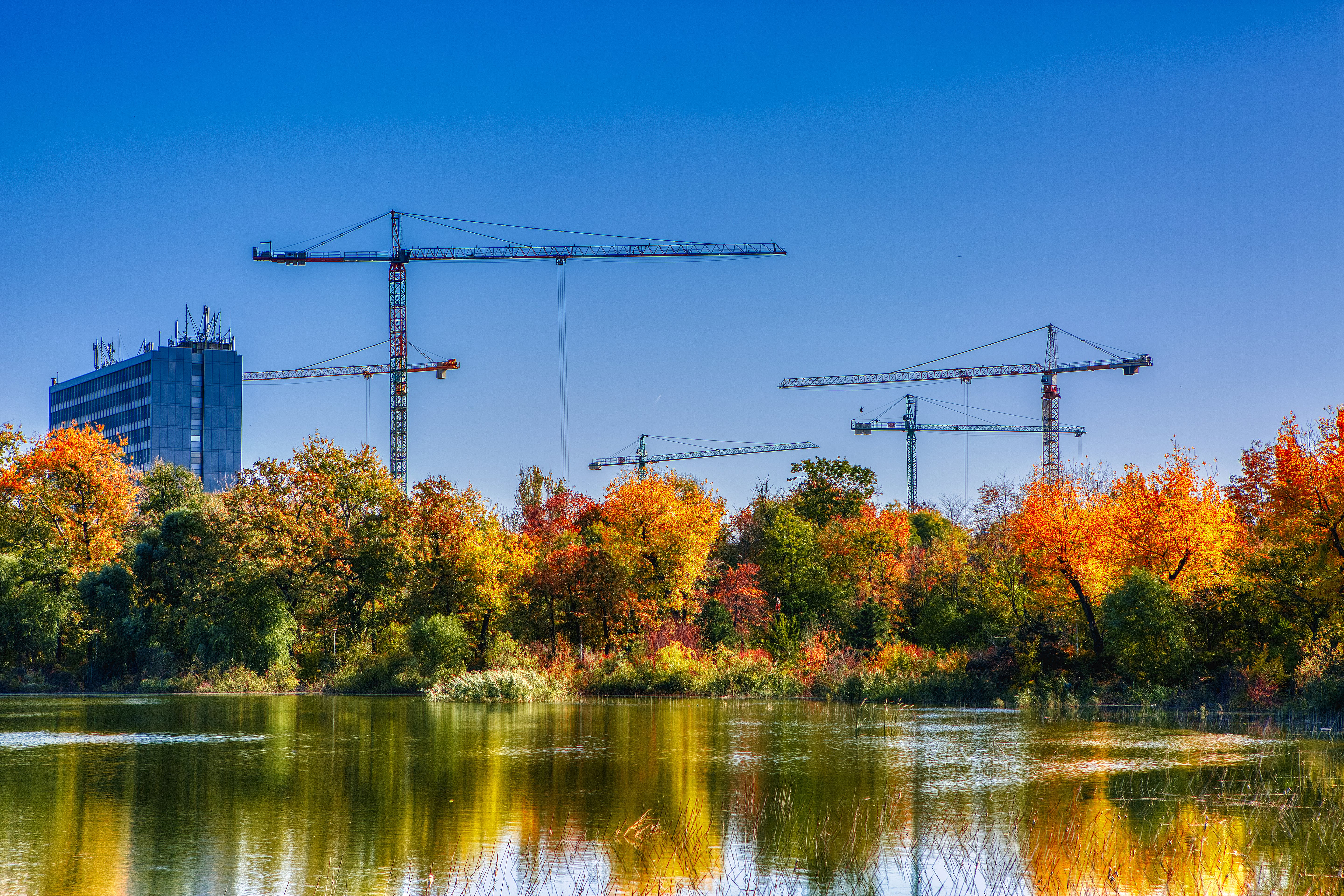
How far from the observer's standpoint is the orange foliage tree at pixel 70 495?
56.1 metres

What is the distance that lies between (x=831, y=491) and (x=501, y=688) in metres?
29.4

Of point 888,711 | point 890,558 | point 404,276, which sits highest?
point 404,276

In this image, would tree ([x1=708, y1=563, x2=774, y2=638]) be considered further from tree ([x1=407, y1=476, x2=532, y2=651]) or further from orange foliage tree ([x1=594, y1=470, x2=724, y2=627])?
tree ([x1=407, y1=476, x2=532, y2=651])

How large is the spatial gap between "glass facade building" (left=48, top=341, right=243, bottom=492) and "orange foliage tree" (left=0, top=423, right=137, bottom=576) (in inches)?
4242

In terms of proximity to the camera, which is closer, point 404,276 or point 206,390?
point 404,276

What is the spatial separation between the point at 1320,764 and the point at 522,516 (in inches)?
2866

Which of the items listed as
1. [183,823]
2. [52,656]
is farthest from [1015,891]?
[52,656]

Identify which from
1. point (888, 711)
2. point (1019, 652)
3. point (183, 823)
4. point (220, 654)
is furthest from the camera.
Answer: point (220, 654)

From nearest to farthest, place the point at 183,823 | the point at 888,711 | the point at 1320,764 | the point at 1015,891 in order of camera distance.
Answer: the point at 1015,891 → the point at 183,823 → the point at 1320,764 → the point at 888,711

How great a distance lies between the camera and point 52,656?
53781mm

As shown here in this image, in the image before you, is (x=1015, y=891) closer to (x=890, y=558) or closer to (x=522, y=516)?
(x=890, y=558)

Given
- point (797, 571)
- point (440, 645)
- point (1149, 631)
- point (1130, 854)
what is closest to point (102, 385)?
point (440, 645)

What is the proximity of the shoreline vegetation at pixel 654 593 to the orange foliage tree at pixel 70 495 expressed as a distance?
0.12 metres

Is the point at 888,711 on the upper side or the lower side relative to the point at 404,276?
lower
